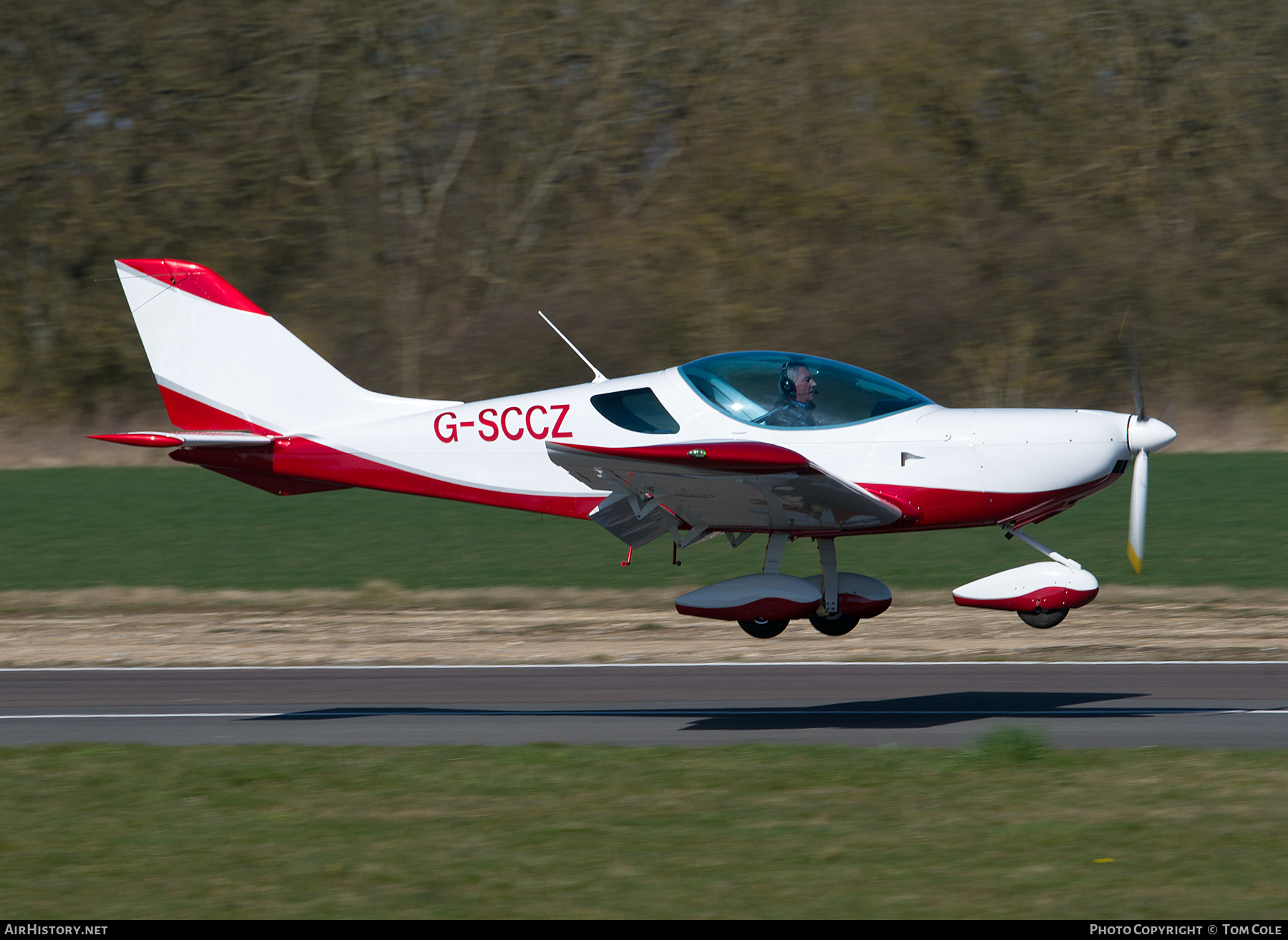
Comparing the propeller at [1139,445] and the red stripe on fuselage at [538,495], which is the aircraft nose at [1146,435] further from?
the red stripe on fuselage at [538,495]

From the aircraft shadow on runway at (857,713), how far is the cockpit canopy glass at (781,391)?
259cm

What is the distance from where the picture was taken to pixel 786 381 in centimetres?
986

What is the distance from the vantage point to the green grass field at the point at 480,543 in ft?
64.9

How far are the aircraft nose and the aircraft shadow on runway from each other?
2.45 m

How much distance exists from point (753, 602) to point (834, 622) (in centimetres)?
106

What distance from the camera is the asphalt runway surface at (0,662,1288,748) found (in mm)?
10695

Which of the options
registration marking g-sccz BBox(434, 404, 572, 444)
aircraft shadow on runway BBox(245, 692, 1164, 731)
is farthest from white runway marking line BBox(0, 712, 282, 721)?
registration marking g-sccz BBox(434, 404, 572, 444)

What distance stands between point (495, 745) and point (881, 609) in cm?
300

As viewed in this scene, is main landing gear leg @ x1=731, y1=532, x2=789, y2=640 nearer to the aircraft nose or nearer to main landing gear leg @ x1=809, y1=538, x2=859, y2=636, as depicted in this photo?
main landing gear leg @ x1=809, y1=538, x2=859, y2=636

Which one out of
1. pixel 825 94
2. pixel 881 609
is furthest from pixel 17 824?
pixel 825 94

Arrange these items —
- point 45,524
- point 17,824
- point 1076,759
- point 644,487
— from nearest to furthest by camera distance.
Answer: point 17,824, point 1076,759, point 644,487, point 45,524

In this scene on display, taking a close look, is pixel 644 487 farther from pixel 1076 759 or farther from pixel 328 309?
pixel 328 309

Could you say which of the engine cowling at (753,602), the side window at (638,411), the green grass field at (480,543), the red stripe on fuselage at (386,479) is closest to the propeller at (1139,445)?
the engine cowling at (753,602)

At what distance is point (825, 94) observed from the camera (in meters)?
30.6
